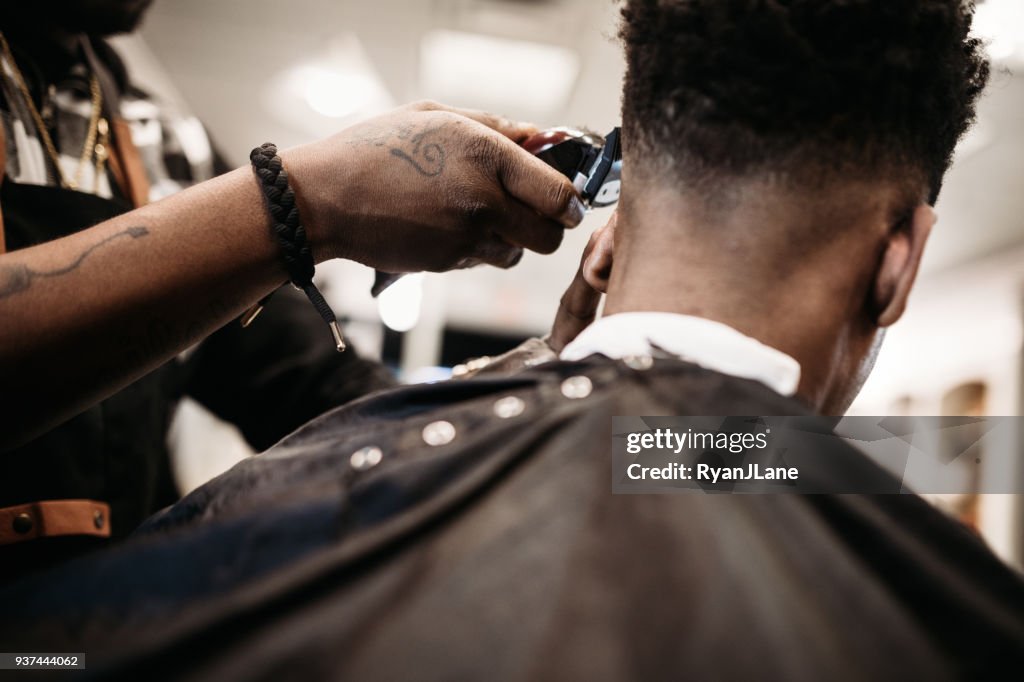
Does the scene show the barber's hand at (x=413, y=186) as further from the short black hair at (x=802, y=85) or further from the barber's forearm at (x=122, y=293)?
the short black hair at (x=802, y=85)

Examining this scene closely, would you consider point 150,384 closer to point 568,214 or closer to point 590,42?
point 568,214

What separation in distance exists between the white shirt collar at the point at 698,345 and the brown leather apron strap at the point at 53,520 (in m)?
0.86

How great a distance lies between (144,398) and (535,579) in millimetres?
1005

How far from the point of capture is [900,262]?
811 mm

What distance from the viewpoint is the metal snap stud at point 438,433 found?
27.8 inches

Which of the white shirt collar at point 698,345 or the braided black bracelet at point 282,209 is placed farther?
the braided black bracelet at point 282,209

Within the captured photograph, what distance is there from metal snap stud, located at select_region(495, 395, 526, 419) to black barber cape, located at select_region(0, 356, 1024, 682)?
0.03 feet

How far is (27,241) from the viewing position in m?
1.08

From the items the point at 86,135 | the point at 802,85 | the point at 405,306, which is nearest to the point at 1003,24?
the point at 802,85

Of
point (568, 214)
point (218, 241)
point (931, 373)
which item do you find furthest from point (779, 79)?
point (931, 373)

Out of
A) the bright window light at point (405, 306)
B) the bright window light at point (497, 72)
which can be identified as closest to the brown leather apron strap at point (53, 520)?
the bright window light at point (497, 72)

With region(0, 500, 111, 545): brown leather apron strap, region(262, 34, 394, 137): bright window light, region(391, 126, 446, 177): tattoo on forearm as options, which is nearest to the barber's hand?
region(391, 126, 446, 177): tattoo on forearm

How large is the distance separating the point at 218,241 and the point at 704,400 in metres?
0.67

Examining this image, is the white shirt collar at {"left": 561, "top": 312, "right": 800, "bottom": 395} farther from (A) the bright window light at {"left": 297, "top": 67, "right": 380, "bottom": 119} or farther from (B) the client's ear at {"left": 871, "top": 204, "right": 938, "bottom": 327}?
(A) the bright window light at {"left": 297, "top": 67, "right": 380, "bottom": 119}
